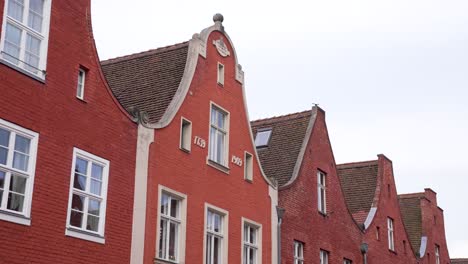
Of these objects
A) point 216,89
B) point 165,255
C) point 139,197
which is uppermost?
point 216,89

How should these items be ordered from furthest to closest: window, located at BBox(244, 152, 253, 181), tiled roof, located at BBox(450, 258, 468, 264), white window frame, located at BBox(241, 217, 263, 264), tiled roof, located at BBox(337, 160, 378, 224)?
1. tiled roof, located at BBox(450, 258, 468, 264)
2. tiled roof, located at BBox(337, 160, 378, 224)
3. window, located at BBox(244, 152, 253, 181)
4. white window frame, located at BBox(241, 217, 263, 264)

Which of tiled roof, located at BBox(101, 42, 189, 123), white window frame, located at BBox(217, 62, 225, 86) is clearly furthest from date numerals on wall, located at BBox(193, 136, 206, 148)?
white window frame, located at BBox(217, 62, 225, 86)

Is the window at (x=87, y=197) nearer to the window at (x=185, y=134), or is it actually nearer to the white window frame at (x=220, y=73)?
the window at (x=185, y=134)

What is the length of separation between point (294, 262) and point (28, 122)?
13.2m

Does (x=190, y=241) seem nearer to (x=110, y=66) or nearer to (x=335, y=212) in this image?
(x=110, y=66)

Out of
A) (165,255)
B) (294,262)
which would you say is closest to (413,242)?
(294,262)

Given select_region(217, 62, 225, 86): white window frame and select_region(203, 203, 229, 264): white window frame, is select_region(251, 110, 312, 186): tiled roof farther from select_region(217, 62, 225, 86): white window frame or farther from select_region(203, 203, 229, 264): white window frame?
select_region(217, 62, 225, 86): white window frame

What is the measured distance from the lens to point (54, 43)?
17.0 metres

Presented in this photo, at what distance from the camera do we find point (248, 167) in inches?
971

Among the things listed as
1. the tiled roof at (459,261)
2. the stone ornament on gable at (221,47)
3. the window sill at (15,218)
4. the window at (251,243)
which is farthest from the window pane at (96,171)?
the tiled roof at (459,261)

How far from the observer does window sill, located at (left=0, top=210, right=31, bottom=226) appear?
49.0 ft

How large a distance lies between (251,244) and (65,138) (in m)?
9.03

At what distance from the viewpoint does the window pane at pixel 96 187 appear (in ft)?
58.0

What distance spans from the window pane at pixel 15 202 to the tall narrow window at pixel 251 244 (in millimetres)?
9502
